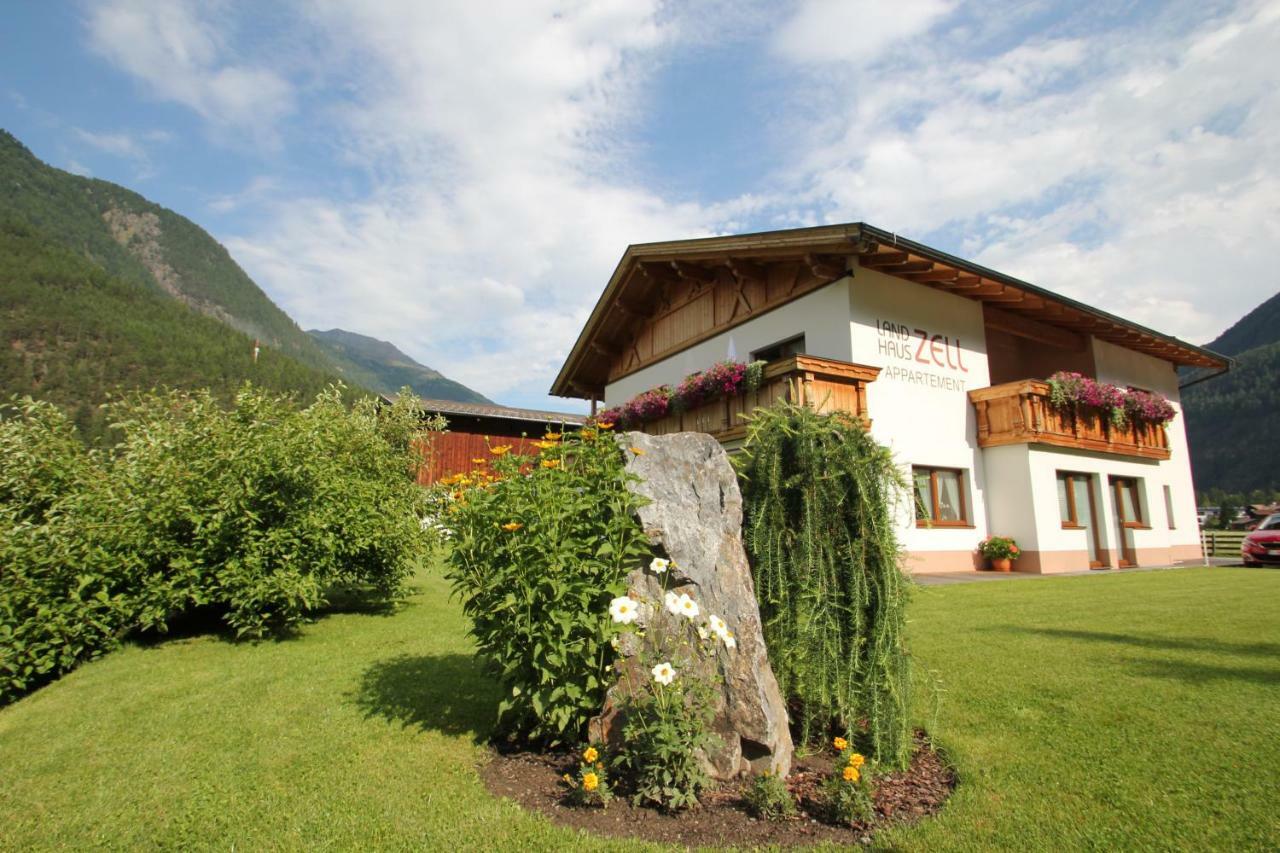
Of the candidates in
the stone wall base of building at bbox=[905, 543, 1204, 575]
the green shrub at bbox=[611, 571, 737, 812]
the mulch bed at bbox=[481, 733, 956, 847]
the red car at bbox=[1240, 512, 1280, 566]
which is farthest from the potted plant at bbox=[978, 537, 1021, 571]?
the green shrub at bbox=[611, 571, 737, 812]

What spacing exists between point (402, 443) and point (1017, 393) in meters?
12.5

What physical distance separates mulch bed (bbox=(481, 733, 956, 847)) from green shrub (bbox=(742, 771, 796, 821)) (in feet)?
0.10

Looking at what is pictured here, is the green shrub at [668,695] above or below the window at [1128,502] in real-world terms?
below

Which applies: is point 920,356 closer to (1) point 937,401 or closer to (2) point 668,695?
(1) point 937,401

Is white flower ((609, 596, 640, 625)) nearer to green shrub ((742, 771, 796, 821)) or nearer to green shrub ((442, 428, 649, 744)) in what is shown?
green shrub ((442, 428, 649, 744))

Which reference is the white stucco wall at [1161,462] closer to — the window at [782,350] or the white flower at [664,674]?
the window at [782,350]

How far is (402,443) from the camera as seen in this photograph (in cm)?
1100

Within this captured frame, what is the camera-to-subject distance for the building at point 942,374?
1235cm

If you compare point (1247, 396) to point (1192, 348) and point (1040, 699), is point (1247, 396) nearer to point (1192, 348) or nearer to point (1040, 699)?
point (1192, 348)

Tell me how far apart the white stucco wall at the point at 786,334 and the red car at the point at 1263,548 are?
12.2 metres

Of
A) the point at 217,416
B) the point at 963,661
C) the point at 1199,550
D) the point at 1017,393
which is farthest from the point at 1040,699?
the point at 1199,550

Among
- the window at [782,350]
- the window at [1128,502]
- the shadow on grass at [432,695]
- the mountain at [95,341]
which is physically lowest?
the shadow on grass at [432,695]

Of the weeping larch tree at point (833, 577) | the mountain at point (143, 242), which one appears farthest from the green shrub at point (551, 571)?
the mountain at point (143, 242)

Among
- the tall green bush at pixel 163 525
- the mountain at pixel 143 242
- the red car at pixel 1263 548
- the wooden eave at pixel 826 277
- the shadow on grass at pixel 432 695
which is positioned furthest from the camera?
the mountain at pixel 143 242
